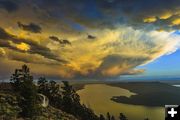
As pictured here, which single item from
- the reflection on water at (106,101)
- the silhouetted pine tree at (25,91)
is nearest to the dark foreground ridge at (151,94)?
the reflection on water at (106,101)

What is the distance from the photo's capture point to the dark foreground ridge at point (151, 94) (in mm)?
3496

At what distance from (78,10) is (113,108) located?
0.72m

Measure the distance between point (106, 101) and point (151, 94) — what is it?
0.35m

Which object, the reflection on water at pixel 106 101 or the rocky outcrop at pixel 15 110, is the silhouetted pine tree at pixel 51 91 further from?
the reflection on water at pixel 106 101

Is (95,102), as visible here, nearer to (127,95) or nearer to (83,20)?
(127,95)

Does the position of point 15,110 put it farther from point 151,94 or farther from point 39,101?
point 151,94

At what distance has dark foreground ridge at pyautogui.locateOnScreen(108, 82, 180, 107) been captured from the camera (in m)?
3.50

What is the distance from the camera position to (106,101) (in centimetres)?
346

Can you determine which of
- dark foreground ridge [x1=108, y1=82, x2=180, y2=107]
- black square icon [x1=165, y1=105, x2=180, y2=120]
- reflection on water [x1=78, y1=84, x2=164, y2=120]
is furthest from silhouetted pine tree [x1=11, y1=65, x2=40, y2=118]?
black square icon [x1=165, y1=105, x2=180, y2=120]

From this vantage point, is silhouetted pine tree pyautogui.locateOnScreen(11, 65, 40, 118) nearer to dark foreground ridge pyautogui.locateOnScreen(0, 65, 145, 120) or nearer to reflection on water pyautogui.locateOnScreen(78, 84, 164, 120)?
dark foreground ridge pyautogui.locateOnScreen(0, 65, 145, 120)

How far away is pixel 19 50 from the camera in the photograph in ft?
10.8

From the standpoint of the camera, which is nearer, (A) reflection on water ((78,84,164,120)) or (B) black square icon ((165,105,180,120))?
(B) black square icon ((165,105,180,120))

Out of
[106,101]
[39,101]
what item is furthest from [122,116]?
[39,101]

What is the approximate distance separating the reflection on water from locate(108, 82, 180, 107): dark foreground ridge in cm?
3
